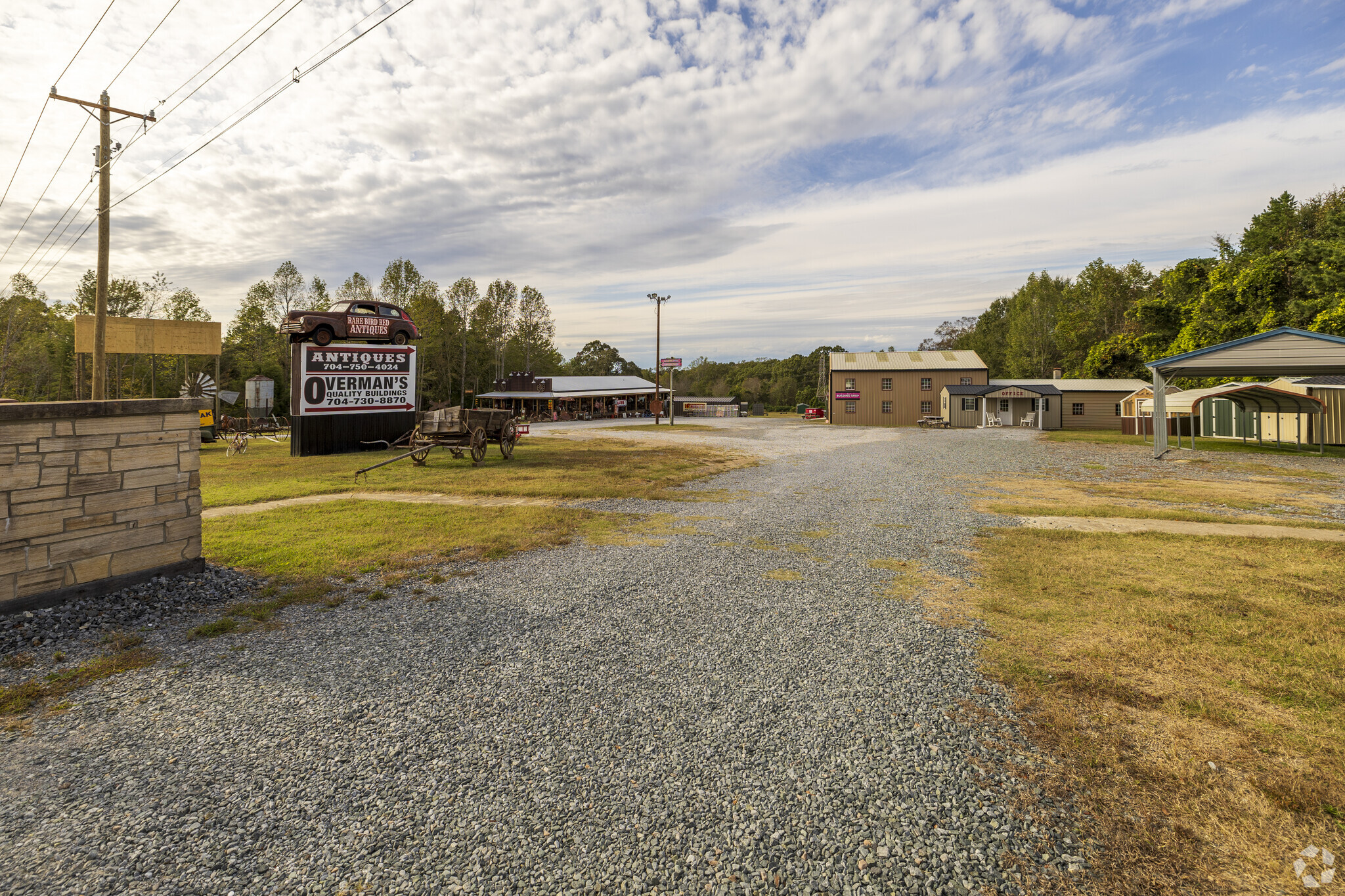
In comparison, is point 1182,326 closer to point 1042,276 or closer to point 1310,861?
point 1042,276

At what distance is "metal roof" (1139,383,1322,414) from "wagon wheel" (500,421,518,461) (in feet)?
92.6

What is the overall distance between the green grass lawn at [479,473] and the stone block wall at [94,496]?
5879 mm

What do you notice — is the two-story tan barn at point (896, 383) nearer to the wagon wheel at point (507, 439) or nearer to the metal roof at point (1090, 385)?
the metal roof at point (1090, 385)

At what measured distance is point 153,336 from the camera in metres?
21.5

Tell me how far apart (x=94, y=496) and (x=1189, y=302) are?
54.2 metres

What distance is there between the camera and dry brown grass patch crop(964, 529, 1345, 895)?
8.98ft

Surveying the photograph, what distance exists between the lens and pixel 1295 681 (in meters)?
4.26

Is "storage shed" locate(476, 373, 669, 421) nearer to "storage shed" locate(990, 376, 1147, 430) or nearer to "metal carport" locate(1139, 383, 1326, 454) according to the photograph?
"storage shed" locate(990, 376, 1147, 430)

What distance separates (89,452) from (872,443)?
26.5 m

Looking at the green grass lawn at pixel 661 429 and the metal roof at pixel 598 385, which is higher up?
the metal roof at pixel 598 385

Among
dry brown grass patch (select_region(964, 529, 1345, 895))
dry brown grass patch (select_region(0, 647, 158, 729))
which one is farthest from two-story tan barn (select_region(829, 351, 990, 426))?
dry brown grass patch (select_region(0, 647, 158, 729))

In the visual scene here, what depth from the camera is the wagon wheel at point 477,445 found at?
18422mm

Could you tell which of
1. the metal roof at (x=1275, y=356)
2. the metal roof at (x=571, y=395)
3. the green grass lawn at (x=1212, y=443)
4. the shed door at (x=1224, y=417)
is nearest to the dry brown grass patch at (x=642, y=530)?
the metal roof at (x=1275, y=356)

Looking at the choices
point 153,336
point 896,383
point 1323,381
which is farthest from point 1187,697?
point 896,383
